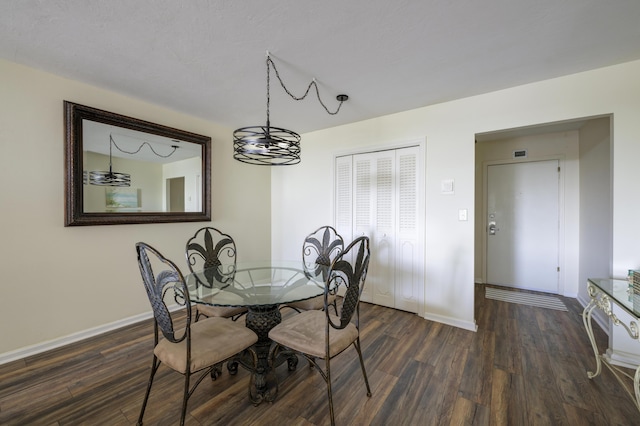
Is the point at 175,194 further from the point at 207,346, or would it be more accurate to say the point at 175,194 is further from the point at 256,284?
the point at 207,346

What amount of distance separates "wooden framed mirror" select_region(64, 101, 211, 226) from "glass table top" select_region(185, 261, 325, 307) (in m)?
1.13

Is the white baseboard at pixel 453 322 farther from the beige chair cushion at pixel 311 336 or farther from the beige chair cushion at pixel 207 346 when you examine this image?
the beige chair cushion at pixel 207 346

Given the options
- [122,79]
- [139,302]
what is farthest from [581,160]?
[139,302]

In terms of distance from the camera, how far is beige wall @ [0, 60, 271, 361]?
2.11m

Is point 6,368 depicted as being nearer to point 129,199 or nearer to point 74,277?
point 74,277

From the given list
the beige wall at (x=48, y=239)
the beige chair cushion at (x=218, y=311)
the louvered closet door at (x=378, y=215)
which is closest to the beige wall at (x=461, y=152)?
the louvered closet door at (x=378, y=215)

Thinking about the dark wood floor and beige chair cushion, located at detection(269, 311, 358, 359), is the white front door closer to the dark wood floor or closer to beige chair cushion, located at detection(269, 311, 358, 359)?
the dark wood floor

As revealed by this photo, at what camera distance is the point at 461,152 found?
2.77 meters

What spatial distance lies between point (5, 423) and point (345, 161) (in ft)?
12.0

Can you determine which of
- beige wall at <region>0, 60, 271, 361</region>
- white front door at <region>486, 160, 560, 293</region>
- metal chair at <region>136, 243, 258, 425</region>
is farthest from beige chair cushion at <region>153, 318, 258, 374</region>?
white front door at <region>486, 160, 560, 293</region>

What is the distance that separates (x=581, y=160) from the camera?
348cm

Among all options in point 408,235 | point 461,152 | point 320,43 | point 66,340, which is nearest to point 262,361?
point 66,340

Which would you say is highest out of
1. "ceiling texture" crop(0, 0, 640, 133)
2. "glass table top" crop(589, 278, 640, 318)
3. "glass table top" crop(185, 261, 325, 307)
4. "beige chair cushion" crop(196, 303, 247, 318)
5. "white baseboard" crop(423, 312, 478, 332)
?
"ceiling texture" crop(0, 0, 640, 133)

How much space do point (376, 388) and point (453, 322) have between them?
1462 millimetres
